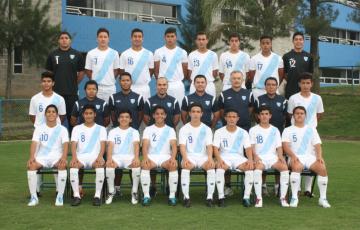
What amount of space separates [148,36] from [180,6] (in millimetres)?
3514

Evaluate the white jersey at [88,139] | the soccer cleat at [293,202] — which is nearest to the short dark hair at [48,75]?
the white jersey at [88,139]

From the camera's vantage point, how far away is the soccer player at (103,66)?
9906 millimetres

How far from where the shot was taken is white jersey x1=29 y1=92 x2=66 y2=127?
9.27m

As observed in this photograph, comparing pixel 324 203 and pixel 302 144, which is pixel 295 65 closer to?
pixel 302 144

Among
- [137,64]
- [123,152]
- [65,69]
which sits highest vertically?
[137,64]

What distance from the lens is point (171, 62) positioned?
1027cm

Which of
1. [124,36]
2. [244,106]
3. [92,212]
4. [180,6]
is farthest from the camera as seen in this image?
[180,6]

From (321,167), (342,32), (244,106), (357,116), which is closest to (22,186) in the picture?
(244,106)

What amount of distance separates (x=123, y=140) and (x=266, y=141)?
7.41 feet

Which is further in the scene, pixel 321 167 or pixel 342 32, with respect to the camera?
pixel 342 32

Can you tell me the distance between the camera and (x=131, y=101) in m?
9.40

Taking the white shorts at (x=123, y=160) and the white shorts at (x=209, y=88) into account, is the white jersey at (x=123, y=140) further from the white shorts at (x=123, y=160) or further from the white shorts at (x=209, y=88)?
the white shorts at (x=209, y=88)

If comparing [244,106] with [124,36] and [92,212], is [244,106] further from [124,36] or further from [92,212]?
[124,36]

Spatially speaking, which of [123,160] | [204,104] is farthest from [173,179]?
[204,104]
